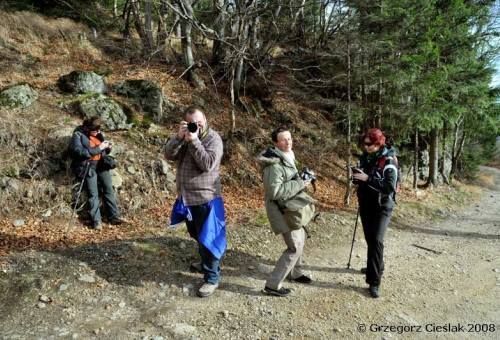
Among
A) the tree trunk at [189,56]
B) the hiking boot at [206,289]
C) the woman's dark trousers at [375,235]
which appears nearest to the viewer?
the hiking boot at [206,289]

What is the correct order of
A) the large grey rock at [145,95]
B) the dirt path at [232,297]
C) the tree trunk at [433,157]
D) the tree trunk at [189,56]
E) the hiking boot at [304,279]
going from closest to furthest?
the dirt path at [232,297] < the hiking boot at [304,279] < the large grey rock at [145,95] < the tree trunk at [189,56] < the tree trunk at [433,157]

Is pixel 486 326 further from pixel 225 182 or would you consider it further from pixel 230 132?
pixel 230 132

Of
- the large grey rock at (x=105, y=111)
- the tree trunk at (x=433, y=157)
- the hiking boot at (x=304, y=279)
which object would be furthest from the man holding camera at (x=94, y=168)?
the tree trunk at (x=433, y=157)

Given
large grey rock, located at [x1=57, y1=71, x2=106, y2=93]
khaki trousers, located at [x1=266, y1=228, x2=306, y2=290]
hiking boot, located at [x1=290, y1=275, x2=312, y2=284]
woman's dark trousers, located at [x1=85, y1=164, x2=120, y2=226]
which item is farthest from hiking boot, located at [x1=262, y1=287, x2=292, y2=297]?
large grey rock, located at [x1=57, y1=71, x2=106, y2=93]

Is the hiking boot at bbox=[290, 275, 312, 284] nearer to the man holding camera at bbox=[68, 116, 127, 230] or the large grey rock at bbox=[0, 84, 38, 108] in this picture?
the man holding camera at bbox=[68, 116, 127, 230]

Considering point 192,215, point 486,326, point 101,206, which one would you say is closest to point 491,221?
point 486,326

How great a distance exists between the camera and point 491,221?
9336mm

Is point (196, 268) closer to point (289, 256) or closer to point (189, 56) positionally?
point (289, 256)

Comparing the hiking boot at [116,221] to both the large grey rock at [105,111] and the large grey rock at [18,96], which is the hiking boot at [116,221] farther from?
the large grey rock at [18,96]

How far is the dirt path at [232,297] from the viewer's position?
12.4 feet

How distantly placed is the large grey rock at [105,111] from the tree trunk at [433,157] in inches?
383

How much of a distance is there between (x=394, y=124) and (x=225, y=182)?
15.8ft

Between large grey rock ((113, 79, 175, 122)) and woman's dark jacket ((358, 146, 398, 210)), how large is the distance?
6828 millimetres

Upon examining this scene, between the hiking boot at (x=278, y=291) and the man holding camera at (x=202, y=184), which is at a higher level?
the man holding camera at (x=202, y=184)
